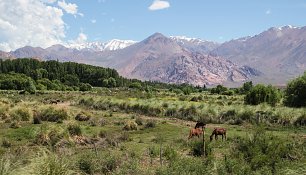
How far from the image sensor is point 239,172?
13.6 metres

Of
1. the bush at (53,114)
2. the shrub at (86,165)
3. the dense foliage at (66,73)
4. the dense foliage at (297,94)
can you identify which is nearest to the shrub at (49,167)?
the shrub at (86,165)

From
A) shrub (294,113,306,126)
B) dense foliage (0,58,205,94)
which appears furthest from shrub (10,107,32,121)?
dense foliage (0,58,205,94)

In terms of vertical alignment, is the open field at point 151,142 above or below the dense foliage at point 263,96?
below

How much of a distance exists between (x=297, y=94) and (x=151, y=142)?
101 feet

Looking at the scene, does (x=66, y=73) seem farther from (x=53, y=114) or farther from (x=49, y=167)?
(x=49, y=167)

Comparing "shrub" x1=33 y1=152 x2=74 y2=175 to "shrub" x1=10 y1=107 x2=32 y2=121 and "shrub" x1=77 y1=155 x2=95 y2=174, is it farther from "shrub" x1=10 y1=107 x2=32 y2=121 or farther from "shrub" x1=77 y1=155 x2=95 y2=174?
"shrub" x1=10 y1=107 x2=32 y2=121

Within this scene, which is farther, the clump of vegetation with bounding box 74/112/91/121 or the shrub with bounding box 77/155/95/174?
the clump of vegetation with bounding box 74/112/91/121

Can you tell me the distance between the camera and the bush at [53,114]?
3701cm

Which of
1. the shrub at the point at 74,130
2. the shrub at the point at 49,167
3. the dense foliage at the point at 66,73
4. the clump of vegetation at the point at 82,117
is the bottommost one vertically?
the clump of vegetation at the point at 82,117

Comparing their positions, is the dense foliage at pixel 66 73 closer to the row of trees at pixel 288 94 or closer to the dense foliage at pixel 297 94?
the row of trees at pixel 288 94

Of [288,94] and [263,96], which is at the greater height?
[288,94]

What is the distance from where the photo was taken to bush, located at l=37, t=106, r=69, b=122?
3701 centimetres

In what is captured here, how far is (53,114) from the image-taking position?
3738 cm

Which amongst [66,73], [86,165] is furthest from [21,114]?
[66,73]
